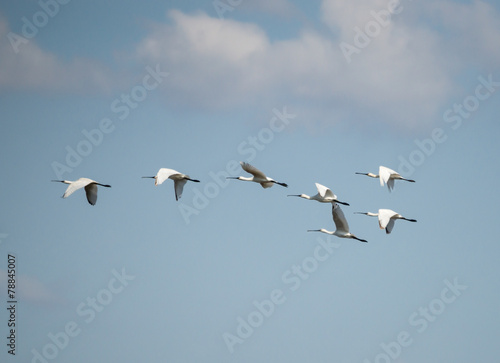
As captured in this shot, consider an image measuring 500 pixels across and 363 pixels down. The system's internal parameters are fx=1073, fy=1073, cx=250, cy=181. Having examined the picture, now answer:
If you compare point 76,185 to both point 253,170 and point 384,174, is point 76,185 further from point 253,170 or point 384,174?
point 384,174

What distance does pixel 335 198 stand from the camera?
53750mm

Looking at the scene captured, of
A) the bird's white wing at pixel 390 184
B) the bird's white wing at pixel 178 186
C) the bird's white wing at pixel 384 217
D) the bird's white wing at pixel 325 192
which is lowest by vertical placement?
the bird's white wing at pixel 384 217

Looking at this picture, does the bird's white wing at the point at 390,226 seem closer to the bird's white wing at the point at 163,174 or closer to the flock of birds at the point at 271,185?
the flock of birds at the point at 271,185

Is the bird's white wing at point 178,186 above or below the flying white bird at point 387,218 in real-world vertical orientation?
above

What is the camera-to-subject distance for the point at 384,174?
56562 mm

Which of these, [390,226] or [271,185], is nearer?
[271,185]

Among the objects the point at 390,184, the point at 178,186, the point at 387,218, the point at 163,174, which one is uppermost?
the point at 163,174

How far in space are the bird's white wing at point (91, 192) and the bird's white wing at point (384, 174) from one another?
1466cm

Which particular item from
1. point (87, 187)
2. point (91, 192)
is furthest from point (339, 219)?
point (87, 187)

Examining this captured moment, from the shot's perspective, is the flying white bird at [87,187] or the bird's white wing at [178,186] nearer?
the flying white bird at [87,187]

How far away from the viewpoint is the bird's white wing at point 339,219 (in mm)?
53500

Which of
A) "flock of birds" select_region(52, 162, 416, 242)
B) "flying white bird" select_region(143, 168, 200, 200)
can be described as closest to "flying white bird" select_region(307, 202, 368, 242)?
"flock of birds" select_region(52, 162, 416, 242)

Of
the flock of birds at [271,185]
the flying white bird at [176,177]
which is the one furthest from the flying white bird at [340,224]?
the flying white bird at [176,177]

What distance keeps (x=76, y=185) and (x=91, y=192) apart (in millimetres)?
1599
